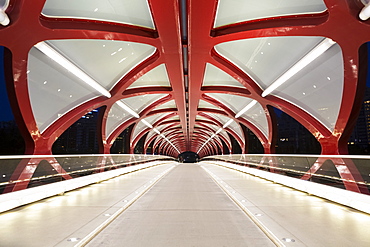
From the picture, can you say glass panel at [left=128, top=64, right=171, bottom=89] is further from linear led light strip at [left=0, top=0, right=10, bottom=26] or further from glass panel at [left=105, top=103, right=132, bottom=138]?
linear led light strip at [left=0, top=0, right=10, bottom=26]

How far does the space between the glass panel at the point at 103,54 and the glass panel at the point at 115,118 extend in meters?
7.44

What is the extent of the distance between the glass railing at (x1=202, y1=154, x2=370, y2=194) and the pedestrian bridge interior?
43mm

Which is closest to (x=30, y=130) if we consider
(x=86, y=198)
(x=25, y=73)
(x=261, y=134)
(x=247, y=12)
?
(x=25, y=73)

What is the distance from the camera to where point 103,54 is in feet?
40.1

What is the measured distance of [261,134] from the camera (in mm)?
25781

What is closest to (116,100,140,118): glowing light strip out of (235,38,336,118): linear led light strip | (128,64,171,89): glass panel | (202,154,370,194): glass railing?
(128,64,171,89): glass panel

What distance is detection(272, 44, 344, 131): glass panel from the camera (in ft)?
36.8

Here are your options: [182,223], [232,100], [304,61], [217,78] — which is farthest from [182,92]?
[182,223]

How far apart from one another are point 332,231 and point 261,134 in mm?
22183

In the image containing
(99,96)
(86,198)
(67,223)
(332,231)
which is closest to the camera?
(332,231)

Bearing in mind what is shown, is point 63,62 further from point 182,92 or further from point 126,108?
point 126,108

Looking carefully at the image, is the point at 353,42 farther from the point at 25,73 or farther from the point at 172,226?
the point at 25,73

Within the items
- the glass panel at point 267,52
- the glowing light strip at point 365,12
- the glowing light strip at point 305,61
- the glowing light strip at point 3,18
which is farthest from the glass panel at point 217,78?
the glowing light strip at point 3,18

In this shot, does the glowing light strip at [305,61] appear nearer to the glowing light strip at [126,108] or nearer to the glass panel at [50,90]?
the glass panel at [50,90]
